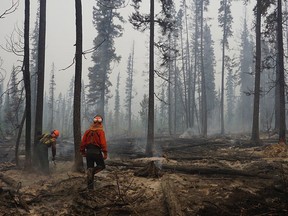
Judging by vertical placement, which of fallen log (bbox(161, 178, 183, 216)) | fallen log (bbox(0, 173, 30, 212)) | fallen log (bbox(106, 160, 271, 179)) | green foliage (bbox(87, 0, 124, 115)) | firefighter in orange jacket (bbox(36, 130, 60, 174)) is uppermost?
green foliage (bbox(87, 0, 124, 115))

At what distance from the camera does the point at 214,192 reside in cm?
720

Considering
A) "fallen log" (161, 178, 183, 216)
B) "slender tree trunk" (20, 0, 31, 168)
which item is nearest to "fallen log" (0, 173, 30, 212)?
"slender tree trunk" (20, 0, 31, 168)

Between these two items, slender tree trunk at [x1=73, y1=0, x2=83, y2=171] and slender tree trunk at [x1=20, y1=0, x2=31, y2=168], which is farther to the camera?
slender tree trunk at [x1=20, y1=0, x2=31, y2=168]

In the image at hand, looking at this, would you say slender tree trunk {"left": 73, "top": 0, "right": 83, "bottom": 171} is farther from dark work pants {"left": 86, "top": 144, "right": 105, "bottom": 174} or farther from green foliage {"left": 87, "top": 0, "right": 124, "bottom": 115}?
green foliage {"left": 87, "top": 0, "right": 124, "bottom": 115}

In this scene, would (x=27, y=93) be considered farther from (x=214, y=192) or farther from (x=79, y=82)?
(x=214, y=192)

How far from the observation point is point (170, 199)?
6305mm

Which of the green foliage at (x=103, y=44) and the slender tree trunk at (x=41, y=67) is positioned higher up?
the green foliage at (x=103, y=44)

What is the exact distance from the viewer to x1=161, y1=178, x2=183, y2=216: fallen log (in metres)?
5.64

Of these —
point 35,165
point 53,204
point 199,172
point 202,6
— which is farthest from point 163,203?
point 202,6

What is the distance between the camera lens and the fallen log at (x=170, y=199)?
18.5ft

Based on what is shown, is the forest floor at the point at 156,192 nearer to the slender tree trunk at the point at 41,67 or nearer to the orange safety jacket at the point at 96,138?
the orange safety jacket at the point at 96,138

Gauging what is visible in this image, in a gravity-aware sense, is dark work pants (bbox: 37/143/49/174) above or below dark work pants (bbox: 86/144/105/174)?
below

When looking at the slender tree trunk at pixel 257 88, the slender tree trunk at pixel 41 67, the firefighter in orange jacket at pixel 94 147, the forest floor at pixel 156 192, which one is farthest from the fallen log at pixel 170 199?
the slender tree trunk at pixel 257 88

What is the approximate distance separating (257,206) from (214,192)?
53.2 inches
